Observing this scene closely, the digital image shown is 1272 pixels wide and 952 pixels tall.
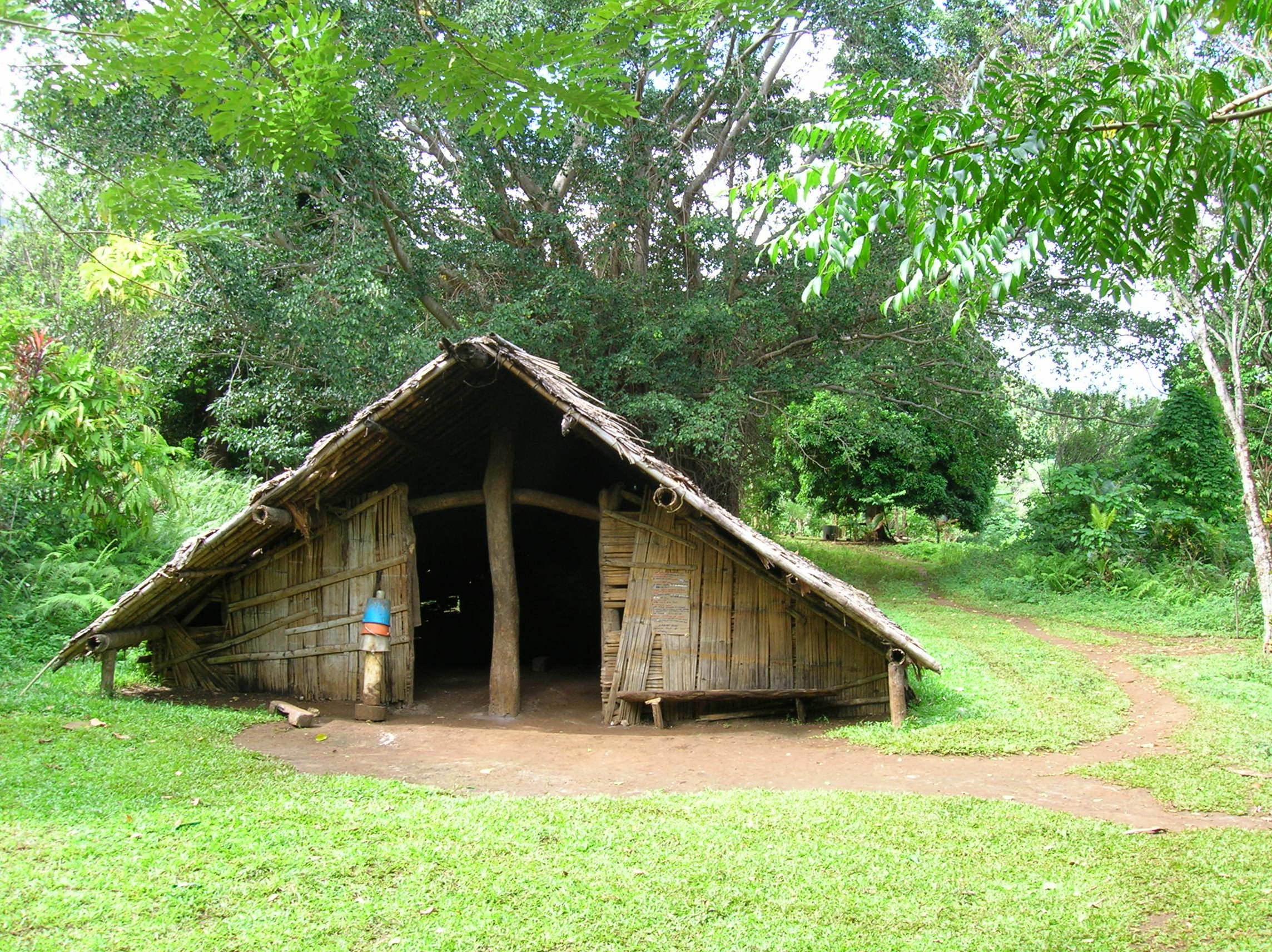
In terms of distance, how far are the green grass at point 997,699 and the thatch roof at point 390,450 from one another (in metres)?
0.67

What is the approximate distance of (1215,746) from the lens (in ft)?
23.7

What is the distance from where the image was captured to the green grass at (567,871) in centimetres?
376

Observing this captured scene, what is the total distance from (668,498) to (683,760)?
2183mm

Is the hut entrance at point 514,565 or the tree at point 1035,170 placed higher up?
the tree at point 1035,170

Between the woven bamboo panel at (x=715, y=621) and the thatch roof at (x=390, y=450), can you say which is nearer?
the thatch roof at (x=390, y=450)

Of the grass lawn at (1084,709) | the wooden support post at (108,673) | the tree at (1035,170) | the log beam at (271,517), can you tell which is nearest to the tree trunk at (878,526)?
the grass lawn at (1084,709)

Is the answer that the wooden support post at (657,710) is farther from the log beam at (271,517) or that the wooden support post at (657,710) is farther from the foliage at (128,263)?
the foliage at (128,263)

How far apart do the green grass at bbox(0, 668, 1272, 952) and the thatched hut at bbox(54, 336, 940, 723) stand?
8.15 ft

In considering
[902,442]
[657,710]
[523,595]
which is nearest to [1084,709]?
[657,710]

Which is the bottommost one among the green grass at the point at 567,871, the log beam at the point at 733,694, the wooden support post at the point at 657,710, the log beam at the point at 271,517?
the green grass at the point at 567,871

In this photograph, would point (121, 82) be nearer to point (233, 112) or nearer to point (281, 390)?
point (233, 112)

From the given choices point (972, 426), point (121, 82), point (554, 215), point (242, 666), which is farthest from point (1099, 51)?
point (972, 426)

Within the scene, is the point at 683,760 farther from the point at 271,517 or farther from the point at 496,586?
the point at 271,517

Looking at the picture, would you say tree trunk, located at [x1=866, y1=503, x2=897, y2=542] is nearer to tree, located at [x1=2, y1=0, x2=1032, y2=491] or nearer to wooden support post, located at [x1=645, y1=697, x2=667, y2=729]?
tree, located at [x1=2, y1=0, x2=1032, y2=491]
